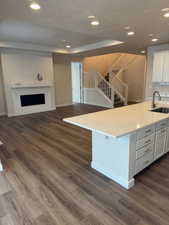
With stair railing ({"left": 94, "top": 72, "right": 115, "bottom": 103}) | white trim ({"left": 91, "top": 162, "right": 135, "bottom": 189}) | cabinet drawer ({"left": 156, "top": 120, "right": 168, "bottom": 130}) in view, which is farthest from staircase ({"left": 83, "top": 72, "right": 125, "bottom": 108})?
white trim ({"left": 91, "top": 162, "right": 135, "bottom": 189})

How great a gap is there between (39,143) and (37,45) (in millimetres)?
4585

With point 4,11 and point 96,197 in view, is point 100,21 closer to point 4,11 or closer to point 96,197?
point 4,11

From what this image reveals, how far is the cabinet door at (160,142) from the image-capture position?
2593 millimetres

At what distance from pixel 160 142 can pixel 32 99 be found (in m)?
5.79

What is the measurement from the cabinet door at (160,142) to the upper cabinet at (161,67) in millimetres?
3045

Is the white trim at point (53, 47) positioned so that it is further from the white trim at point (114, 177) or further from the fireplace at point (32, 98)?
the white trim at point (114, 177)

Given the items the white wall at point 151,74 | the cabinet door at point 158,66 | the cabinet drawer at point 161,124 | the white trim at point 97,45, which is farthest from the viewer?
the white wall at point 151,74

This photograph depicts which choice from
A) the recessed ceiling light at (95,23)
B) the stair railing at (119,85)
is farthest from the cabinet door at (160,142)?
the stair railing at (119,85)

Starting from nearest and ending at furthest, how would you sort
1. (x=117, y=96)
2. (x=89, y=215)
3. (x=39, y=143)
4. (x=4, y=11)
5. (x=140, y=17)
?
1. (x=89, y=215)
2. (x=4, y=11)
3. (x=140, y=17)
4. (x=39, y=143)
5. (x=117, y=96)

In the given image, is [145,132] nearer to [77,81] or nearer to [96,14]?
[96,14]

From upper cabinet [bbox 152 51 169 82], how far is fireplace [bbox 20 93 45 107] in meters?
4.91

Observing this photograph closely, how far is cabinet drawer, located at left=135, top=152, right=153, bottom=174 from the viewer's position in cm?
226

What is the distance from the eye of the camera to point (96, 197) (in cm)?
198

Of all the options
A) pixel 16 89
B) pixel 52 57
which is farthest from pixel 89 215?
pixel 52 57
